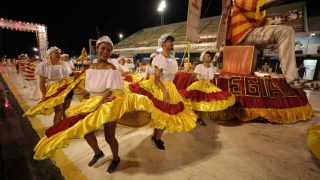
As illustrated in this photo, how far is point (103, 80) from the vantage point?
9.08 ft

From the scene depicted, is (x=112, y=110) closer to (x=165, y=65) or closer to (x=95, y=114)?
(x=95, y=114)

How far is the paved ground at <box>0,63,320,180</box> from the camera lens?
2.89m

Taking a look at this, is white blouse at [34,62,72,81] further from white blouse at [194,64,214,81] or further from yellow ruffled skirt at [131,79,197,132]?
white blouse at [194,64,214,81]

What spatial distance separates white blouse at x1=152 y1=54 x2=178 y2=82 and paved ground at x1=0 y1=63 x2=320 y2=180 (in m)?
1.30

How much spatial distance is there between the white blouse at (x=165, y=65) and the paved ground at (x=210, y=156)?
4.25 feet

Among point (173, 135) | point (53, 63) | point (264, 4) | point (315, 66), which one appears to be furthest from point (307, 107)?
point (315, 66)

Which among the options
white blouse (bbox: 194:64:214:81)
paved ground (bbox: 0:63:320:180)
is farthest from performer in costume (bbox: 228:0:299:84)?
paved ground (bbox: 0:63:320:180)

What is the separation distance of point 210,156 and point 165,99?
4.07 feet

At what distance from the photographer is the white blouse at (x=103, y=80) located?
2758 millimetres

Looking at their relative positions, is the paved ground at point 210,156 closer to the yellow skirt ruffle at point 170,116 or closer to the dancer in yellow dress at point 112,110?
the dancer in yellow dress at point 112,110

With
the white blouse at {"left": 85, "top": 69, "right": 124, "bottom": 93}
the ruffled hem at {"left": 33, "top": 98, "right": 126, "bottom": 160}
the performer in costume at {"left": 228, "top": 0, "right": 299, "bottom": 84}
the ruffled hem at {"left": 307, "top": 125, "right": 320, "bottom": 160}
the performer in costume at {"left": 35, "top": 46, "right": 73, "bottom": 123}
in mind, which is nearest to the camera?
the ruffled hem at {"left": 33, "top": 98, "right": 126, "bottom": 160}

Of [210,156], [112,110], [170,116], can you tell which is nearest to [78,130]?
[112,110]

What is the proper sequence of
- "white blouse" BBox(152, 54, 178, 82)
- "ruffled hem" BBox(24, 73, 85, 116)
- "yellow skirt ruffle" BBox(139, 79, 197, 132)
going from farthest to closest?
"white blouse" BBox(152, 54, 178, 82) → "ruffled hem" BBox(24, 73, 85, 116) → "yellow skirt ruffle" BBox(139, 79, 197, 132)

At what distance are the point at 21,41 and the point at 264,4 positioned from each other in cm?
8535
